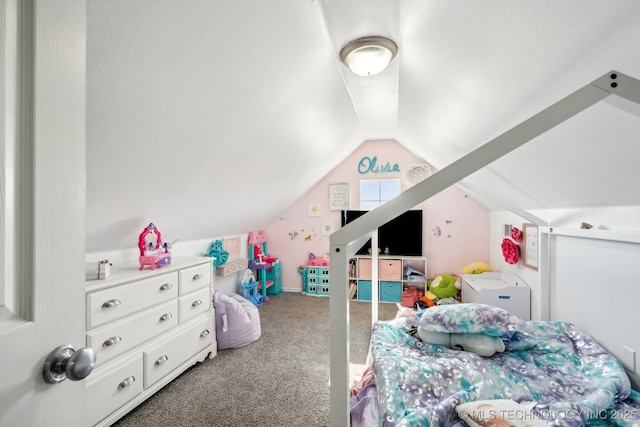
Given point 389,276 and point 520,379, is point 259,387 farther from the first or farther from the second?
point 389,276

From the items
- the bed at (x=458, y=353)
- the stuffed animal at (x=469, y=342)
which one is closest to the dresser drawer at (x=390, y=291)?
the bed at (x=458, y=353)

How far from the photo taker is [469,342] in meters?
1.76

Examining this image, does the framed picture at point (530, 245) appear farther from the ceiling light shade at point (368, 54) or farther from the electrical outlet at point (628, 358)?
the ceiling light shade at point (368, 54)

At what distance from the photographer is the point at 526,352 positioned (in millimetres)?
1713

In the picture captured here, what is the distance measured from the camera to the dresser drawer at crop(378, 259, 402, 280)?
3.94 m

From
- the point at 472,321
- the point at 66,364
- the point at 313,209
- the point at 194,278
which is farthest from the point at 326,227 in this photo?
the point at 66,364

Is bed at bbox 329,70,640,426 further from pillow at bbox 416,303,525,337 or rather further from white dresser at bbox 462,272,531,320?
white dresser at bbox 462,272,531,320

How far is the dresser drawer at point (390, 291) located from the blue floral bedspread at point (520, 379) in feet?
6.90

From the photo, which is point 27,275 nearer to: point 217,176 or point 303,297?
point 217,176

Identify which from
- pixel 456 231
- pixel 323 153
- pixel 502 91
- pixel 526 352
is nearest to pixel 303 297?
pixel 323 153

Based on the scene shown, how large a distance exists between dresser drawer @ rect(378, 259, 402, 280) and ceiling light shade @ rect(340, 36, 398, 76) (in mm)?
2788

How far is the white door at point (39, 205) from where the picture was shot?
0.46m

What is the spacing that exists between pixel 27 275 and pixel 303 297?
12.6 ft

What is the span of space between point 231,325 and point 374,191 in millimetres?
2788
